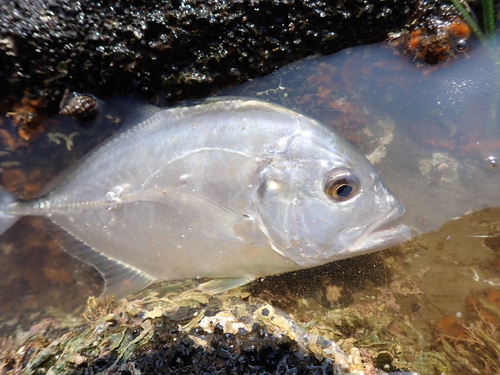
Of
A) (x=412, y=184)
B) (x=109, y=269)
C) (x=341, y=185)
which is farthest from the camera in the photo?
(x=109, y=269)

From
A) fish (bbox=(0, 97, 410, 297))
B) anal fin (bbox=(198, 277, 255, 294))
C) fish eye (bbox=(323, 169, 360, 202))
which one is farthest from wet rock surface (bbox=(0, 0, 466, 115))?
anal fin (bbox=(198, 277, 255, 294))

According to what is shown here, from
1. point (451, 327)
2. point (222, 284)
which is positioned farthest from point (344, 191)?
point (451, 327)

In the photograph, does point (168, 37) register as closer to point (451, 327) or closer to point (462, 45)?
point (462, 45)

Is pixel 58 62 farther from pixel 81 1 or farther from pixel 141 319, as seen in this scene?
pixel 141 319

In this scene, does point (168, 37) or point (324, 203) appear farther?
point (168, 37)

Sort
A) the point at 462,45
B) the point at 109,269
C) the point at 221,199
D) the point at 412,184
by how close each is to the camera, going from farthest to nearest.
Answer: the point at 109,269, the point at 412,184, the point at 462,45, the point at 221,199

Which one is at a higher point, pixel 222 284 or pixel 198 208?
pixel 198 208

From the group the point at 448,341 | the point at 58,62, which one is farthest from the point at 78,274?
the point at 448,341

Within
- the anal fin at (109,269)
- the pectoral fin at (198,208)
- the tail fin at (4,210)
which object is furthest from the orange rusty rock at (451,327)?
the tail fin at (4,210)
